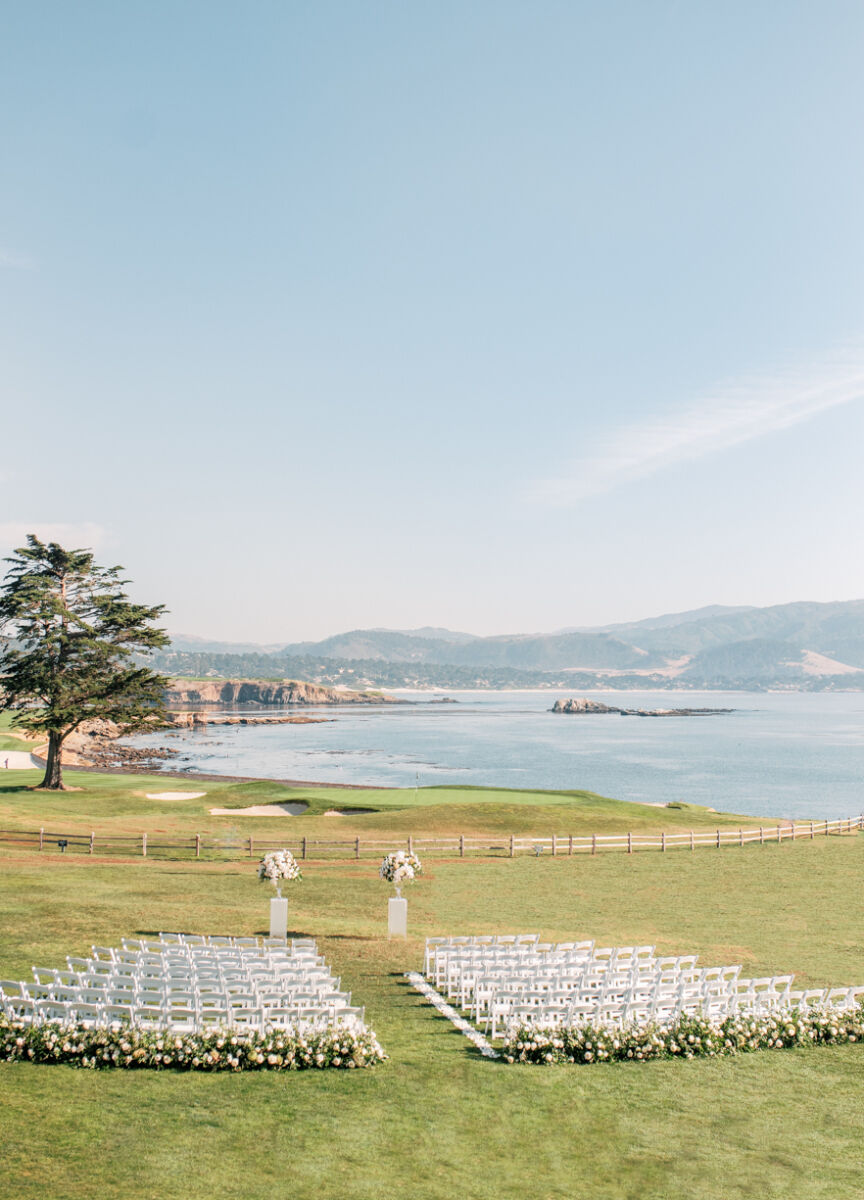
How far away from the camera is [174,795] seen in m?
61.5

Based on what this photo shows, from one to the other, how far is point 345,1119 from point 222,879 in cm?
2206

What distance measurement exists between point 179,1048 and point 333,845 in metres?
25.8

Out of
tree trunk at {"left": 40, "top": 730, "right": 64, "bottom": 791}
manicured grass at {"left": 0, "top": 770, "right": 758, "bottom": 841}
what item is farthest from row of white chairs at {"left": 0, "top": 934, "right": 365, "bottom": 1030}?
tree trunk at {"left": 40, "top": 730, "right": 64, "bottom": 791}

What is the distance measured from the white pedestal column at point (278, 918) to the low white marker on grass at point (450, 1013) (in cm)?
384

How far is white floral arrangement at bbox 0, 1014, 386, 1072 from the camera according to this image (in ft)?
45.6

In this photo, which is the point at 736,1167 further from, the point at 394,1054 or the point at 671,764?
the point at 671,764

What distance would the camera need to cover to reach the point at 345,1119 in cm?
1238

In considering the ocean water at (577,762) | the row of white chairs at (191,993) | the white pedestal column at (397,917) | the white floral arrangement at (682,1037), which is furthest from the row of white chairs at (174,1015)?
the ocean water at (577,762)

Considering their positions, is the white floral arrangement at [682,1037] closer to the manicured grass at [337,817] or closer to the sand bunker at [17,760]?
the manicured grass at [337,817]

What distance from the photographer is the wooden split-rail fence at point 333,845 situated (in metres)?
38.2

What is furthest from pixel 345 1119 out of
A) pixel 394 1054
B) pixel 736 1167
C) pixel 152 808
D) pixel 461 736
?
pixel 461 736

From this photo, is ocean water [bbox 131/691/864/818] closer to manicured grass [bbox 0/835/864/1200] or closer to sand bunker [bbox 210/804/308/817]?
sand bunker [bbox 210/804/308/817]

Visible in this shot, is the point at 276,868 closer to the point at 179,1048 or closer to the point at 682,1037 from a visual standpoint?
the point at 179,1048

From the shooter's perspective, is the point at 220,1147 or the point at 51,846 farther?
the point at 51,846
